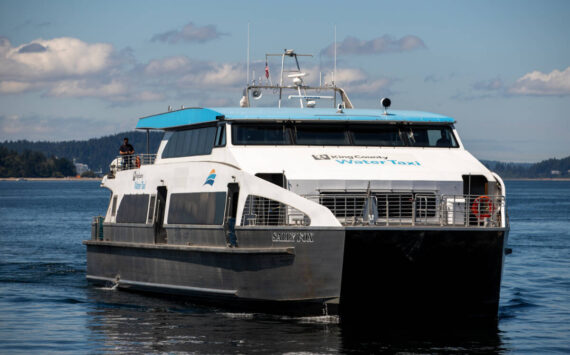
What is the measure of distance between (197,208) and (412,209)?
4520 millimetres

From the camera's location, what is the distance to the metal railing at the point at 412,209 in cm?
1577

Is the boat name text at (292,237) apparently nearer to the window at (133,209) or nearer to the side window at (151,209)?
the side window at (151,209)

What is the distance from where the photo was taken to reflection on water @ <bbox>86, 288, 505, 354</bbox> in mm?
14641

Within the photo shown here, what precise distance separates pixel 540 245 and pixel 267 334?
2307cm

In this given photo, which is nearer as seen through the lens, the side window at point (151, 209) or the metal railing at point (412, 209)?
the metal railing at point (412, 209)

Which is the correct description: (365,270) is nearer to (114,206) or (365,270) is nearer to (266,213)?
(266,213)

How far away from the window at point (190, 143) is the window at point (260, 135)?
2.42ft

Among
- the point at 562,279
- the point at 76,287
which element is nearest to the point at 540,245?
the point at 562,279

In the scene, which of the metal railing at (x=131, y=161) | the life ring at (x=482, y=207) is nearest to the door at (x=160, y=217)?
the metal railing at (x=131, y=161)

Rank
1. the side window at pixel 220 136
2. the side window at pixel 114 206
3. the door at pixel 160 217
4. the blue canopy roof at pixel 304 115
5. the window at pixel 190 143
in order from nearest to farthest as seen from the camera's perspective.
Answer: the side window at pixel 220 136 → the blue canopy roof at pixel 304 115 → the window at pixel 190 143 → the door at pixel 160 217 → the side window at pixel 114 206

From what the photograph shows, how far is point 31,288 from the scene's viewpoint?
2267 cm

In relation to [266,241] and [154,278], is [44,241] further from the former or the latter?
[266,241]

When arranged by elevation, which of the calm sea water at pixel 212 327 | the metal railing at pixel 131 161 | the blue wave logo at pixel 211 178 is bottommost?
the calm sea water at pixel 212 327

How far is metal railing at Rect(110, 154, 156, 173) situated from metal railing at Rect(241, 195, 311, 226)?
18.8 feet
